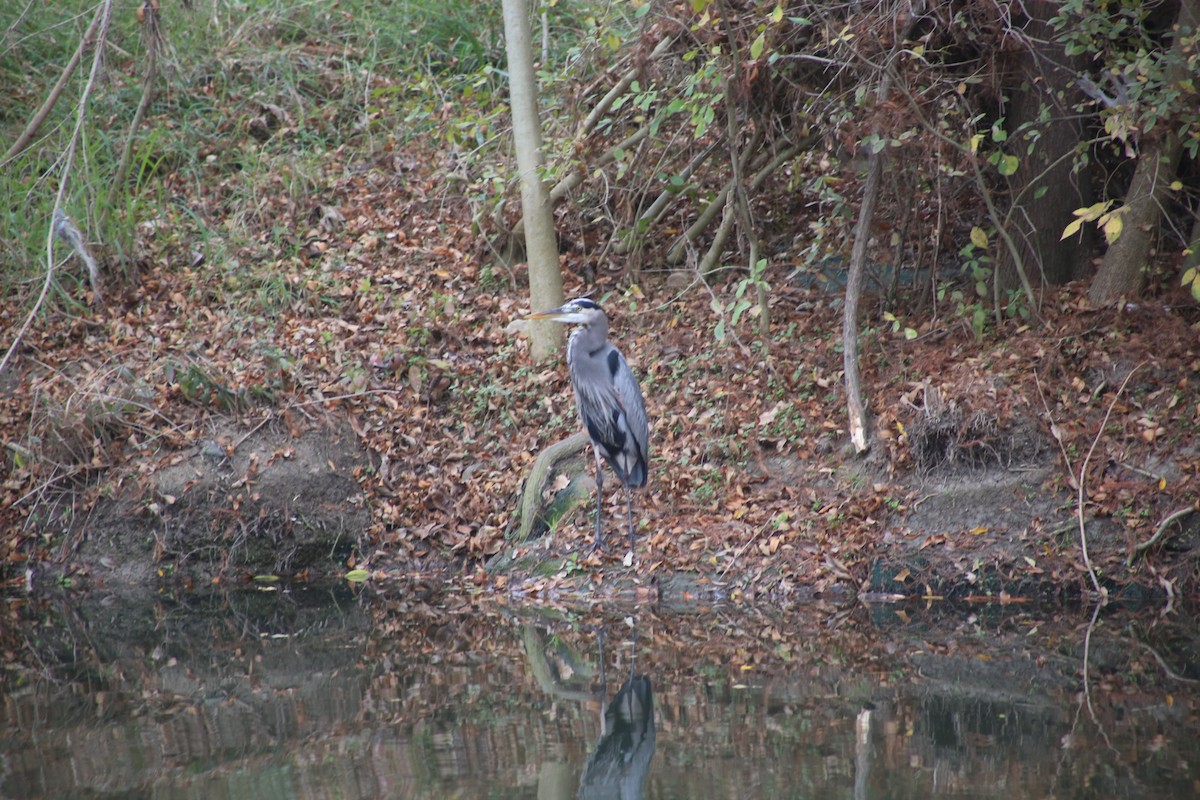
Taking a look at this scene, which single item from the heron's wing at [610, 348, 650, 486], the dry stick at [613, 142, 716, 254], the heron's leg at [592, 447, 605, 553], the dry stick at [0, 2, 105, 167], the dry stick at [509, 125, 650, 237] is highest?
the dry stick at [0, 2, 105, 167]

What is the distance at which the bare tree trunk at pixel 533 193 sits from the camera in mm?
7430

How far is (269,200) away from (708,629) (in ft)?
19.7

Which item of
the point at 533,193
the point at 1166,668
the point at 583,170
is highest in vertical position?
the point at 583,170

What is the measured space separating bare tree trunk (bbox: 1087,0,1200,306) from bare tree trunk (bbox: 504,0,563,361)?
351 centimetres

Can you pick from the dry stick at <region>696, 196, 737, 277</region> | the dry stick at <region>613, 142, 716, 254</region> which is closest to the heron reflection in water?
the dry stick at <region>696, 196, 737, 277</region>

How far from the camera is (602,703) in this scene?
14.7ft

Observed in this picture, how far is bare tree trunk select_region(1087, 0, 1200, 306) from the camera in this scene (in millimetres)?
6066

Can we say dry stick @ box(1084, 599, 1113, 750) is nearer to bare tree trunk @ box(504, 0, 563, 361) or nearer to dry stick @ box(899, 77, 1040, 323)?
dry stick @ box(899, 77, 1040, 323)

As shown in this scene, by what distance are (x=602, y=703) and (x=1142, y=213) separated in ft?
14.3

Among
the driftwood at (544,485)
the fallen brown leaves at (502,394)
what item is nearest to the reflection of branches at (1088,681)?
the fallen brown leaves at (502,394)

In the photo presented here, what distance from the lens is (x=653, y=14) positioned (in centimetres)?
746

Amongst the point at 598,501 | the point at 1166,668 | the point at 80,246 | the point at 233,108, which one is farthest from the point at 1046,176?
the point at 233,108

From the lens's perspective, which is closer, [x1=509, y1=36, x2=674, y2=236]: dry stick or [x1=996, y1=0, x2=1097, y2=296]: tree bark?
[x1=996, y1=0, x2=1097, y2=296]: tree bark

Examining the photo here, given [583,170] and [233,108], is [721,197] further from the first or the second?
[233,108]
